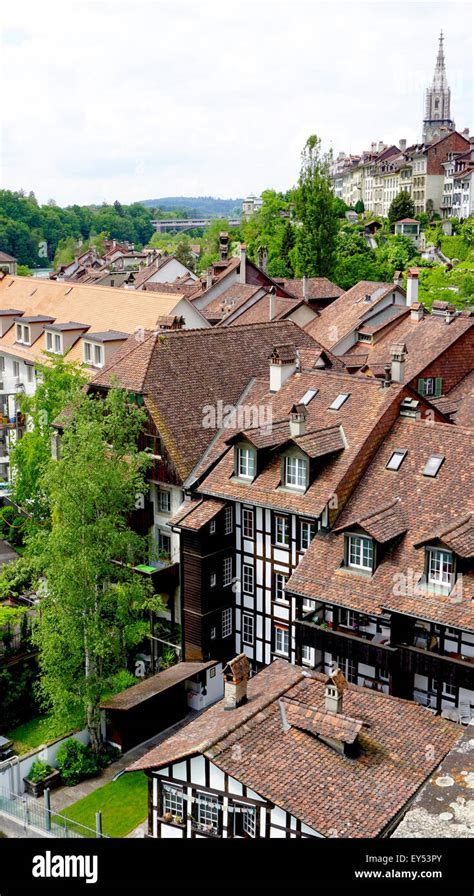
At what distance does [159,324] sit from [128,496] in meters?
14.3

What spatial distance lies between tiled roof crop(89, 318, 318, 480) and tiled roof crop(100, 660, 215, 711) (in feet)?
25.6

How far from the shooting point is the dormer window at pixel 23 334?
6975cm

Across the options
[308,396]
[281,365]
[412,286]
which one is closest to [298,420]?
[308,396]

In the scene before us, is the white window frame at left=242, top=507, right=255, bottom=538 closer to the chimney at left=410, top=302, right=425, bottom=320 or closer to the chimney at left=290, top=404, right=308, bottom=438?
the chimney at left=290, top=404, right=308, bottom=438

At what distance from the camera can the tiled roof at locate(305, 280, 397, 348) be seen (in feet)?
217

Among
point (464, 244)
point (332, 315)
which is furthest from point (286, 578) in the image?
point (464, 244)

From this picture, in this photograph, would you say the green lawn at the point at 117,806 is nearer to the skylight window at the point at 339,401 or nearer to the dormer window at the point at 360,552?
the dormer window at the point at 360,552

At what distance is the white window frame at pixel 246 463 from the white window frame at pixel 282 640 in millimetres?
6066

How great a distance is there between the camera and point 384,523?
3378cm

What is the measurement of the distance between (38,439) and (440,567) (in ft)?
87.7

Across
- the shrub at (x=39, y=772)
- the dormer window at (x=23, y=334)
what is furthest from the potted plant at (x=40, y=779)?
the dormer window at (x=23, y=334)
